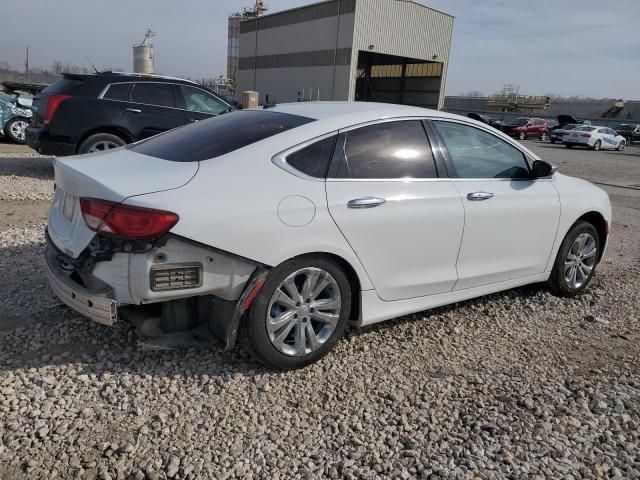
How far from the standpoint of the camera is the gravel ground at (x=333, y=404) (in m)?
2.52

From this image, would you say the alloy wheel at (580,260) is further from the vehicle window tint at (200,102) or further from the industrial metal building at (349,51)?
the industrial metal building at (349,51)

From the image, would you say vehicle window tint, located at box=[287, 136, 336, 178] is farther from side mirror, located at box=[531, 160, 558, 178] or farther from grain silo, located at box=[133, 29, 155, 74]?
grain silo, located at box=[133, 29, 155, 74]

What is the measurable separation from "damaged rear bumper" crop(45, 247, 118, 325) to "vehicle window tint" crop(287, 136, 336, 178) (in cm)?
127

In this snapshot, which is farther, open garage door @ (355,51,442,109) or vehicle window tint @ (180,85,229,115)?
open garage door @ (355,51,442,109)

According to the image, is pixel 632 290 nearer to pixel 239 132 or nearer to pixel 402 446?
pixel 402 446

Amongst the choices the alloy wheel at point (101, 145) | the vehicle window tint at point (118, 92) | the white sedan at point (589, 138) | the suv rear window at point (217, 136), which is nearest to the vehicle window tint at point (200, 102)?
the vehicle window tint at point (118, 92)

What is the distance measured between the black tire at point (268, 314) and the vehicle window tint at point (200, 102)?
22.5 ft

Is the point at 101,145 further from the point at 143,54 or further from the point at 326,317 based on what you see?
the point at 143,54

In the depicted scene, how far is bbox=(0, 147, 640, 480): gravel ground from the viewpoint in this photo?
2.52 metres

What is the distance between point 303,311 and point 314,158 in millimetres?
922

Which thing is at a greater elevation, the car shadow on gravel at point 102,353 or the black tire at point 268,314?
the black tire at point 268,314

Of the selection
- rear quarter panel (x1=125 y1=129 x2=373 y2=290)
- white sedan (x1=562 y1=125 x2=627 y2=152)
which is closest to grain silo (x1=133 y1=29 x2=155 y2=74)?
white sedan (x1=562 y1=125 x2=627 y2=152)

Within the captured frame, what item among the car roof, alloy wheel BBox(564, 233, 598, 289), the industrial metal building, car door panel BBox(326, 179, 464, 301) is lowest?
alloy wheel BBox(564, 233, 598, 289)

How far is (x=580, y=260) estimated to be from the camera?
495cm
